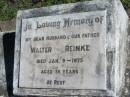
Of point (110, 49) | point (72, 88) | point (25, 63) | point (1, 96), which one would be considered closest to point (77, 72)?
point (72, 88)

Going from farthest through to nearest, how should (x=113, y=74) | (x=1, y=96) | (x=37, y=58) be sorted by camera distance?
(x=1, y=96), (x=37, y=58), (x=113, y=74)

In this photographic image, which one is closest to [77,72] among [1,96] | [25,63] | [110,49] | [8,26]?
[110,49]

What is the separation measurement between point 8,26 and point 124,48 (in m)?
2.61

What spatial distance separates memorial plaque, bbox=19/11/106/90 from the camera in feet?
12.7

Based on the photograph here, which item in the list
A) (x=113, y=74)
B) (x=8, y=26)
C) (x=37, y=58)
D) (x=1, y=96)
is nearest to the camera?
(x=113, y=74)

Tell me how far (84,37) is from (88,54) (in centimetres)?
20

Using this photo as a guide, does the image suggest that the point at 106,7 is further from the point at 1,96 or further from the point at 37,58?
the point at 1,96

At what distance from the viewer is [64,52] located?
4105mm

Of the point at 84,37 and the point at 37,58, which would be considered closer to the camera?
the point at 84,37

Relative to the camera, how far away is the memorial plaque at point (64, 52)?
388 cm

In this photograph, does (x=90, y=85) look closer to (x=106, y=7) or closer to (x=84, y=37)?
(x=84, y=37)

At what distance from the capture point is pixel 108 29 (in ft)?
12.8

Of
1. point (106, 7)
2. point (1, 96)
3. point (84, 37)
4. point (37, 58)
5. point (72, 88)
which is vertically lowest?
point (1, 96)

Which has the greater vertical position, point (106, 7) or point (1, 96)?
point (106, 7)
